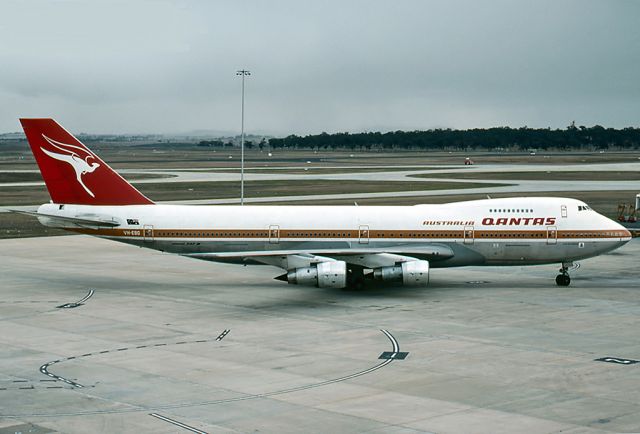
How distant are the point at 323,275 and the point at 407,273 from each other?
4.01 metres

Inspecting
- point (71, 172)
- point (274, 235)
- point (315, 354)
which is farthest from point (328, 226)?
point (315, 354)

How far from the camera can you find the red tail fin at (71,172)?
154 ft

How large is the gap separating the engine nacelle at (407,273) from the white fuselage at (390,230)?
86.6 inches

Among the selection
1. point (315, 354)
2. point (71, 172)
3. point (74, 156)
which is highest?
point (74, 156)

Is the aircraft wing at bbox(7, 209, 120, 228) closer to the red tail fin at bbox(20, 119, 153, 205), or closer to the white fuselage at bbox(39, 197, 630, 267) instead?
the white fuselage at bbox(39, 197, 630, 267)

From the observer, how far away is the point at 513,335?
3428cm

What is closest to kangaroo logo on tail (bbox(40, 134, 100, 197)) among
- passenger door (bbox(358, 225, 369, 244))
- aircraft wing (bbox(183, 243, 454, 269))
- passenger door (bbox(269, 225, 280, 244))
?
aircraft wing (bbox(183, 243, 454, 269))

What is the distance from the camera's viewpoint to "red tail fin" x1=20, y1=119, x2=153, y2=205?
4688 centimetres

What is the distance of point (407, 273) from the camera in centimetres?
4250

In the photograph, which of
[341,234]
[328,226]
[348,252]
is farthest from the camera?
[328,226]

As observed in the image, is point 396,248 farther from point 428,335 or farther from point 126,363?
point 126,363

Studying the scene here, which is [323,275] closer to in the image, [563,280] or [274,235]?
[274,235]

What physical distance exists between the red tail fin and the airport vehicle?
2.0 inches

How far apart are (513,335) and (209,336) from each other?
11.4 metres
